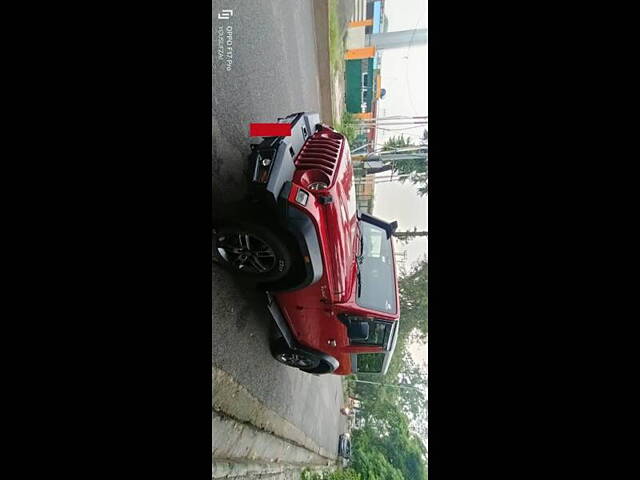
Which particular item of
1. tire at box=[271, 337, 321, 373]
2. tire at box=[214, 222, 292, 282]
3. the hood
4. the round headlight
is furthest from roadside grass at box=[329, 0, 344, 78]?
tire at box=[271, 337, 321, 373]

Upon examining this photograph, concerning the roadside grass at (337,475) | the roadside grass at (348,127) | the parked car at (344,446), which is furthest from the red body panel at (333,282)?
the roadside grass at (337,475)

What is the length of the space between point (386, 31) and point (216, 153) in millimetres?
1136

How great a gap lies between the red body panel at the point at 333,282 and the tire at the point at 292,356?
0.10 metres

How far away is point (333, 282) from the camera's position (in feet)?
6.64

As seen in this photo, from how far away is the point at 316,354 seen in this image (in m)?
2.43

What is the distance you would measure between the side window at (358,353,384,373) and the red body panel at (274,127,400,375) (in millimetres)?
46

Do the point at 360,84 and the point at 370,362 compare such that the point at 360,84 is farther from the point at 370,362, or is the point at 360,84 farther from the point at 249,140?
the point at 370,362

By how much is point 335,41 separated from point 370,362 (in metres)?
2.24

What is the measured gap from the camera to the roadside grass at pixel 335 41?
245 centimetres

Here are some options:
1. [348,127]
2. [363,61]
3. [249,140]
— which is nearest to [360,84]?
[363,61]
